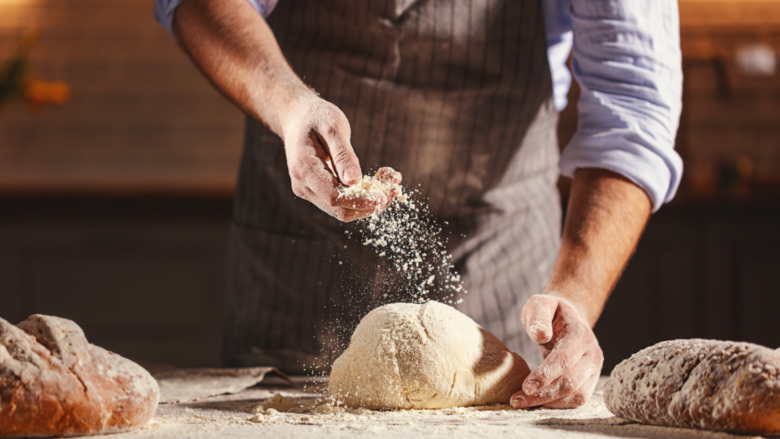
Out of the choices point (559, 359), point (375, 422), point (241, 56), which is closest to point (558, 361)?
point (559, 359)

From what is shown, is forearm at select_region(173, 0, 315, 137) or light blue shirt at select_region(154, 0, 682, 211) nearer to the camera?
forearm at select_region(173, 0, 315, 137)

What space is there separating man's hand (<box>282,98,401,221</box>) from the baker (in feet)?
0.59

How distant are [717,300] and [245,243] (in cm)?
212

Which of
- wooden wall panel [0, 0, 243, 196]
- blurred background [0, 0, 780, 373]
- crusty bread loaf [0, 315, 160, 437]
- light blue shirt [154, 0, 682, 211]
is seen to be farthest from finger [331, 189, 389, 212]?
wooden wall panel [0, 0, 243, 196]

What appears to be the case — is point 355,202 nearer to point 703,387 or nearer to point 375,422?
point 375,422

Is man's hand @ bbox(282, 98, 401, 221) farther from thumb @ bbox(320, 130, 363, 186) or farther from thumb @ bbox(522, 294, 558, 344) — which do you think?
thumb @ bbox(522, 294, 558, 344)

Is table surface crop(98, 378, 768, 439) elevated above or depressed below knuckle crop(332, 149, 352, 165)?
below

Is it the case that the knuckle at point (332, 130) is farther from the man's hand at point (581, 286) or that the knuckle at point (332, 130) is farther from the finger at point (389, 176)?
the man's hand at point (581, 286)

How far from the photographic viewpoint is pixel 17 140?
3.58 metres

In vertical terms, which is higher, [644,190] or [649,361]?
[644,190]

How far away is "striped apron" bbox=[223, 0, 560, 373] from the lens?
65.2 inches

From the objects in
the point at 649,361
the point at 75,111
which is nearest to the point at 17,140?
the point at 75,111

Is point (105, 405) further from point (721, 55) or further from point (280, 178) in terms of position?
point (721, 55)

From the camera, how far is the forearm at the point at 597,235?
144 cm
